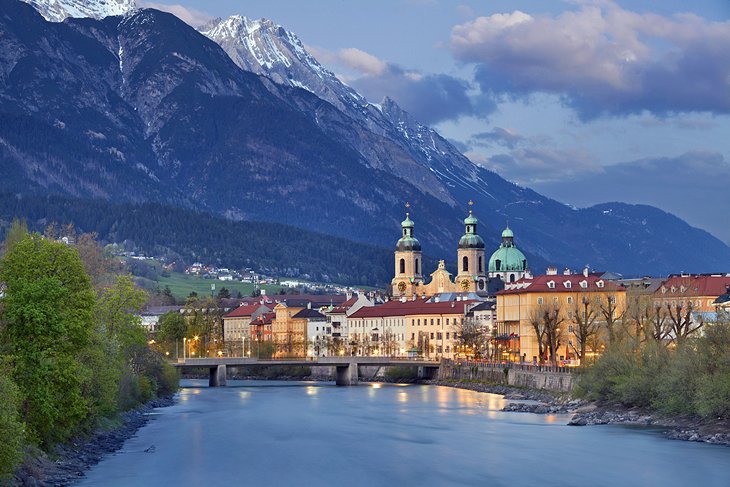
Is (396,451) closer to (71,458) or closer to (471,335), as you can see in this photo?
(71,458)

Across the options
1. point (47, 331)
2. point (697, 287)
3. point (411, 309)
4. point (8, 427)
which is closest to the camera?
point (8, 427)

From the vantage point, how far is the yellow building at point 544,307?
129m

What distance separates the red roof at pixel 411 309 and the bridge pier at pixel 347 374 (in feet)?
101

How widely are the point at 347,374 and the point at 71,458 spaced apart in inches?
3403

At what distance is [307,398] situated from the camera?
113m

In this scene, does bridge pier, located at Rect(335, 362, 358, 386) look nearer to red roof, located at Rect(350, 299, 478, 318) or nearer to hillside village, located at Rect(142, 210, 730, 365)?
hillside village, located at Rect(142, 210, 730, 365)

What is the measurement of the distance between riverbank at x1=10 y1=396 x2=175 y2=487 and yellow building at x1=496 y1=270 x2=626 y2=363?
5851cm

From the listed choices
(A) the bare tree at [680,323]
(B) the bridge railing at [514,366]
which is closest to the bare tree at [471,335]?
(B) the bridge railing at [514,366]

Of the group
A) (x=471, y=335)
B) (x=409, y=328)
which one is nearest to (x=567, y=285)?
(x=471, y=335)

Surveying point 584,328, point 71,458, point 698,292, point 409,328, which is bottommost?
point 71,458

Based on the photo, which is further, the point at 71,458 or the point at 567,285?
the point at 567,285

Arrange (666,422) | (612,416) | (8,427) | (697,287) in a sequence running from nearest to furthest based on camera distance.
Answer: (8,427)
(666,422)
(612,416)
(697,287)

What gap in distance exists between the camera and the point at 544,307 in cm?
13212

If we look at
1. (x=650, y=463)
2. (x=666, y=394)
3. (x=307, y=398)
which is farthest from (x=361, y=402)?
(x=650, y=463)
